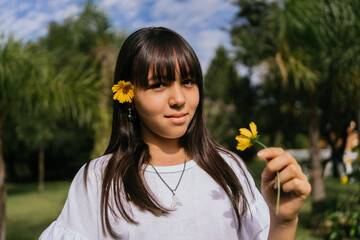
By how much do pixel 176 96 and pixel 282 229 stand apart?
58 centimetres

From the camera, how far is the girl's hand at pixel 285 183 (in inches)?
37.7

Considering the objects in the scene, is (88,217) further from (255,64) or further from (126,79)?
(255,64)

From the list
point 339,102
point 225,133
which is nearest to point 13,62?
point 339,102

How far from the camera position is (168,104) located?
131cm

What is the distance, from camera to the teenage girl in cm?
121

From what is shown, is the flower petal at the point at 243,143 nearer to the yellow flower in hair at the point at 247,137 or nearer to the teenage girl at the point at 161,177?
the yellow flower in hair at the point at 247,137

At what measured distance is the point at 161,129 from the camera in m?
1.36

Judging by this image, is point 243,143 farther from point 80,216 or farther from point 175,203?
point 80,216

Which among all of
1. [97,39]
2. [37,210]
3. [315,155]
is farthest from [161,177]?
[37,210]

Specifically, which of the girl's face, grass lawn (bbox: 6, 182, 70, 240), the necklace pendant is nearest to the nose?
the girl's face

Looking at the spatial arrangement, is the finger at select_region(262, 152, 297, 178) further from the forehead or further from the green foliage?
the green foliage

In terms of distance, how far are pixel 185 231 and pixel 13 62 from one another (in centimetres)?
374

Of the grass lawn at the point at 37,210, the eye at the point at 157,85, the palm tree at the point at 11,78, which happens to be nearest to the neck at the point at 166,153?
the eye at the point at 157,85

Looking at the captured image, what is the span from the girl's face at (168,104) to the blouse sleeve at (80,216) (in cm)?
32
